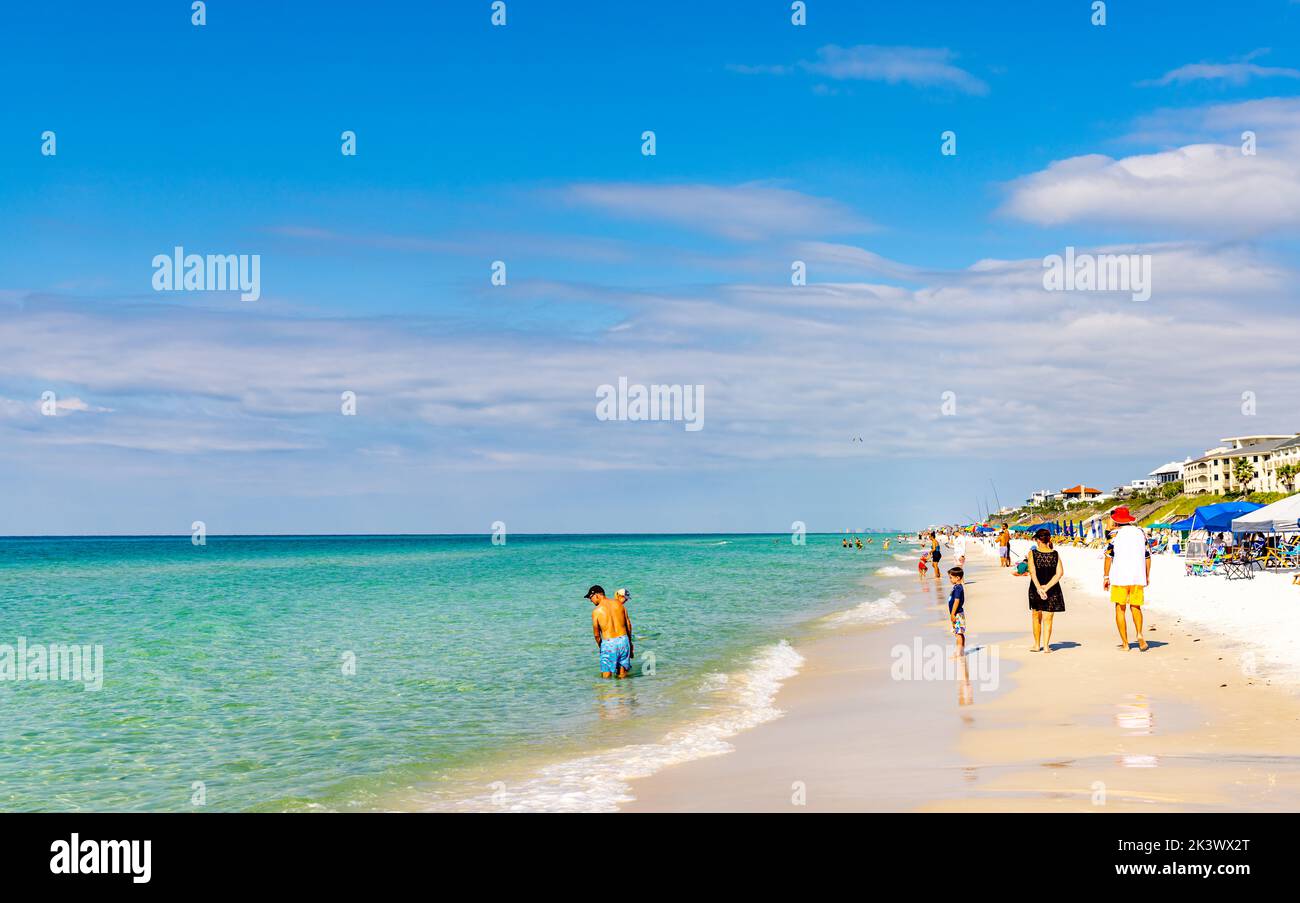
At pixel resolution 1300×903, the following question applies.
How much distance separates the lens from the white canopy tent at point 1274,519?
95.3 feet

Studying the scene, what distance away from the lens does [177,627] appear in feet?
108

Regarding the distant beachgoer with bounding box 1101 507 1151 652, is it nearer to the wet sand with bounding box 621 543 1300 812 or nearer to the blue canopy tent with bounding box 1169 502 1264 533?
the wet sand with bounding box 621 543 1300 812

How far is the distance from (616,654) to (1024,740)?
29.6ft

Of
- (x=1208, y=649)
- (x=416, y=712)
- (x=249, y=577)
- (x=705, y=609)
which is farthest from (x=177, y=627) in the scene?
(x=249, y=577)

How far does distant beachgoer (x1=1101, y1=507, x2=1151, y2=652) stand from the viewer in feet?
52.2

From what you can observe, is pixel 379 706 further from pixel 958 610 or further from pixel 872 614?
pixel 872 614

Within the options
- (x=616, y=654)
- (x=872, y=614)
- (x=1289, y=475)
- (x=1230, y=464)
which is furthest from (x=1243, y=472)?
(x=616, y=654)

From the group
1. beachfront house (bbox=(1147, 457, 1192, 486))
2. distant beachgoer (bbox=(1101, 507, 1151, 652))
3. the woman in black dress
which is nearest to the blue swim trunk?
the woman in black dress

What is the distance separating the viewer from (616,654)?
18000 mm

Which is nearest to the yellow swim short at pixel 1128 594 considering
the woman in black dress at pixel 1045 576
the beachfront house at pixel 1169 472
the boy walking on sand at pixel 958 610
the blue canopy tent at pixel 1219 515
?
the woman in black dress at pixel 1045 576

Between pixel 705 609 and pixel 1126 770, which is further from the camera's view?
pixel 705 609

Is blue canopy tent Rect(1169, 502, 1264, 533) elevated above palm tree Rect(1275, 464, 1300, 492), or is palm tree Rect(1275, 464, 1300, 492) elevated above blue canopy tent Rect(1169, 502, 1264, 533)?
palm tree Rect(1275, 464, 1300, 492)
